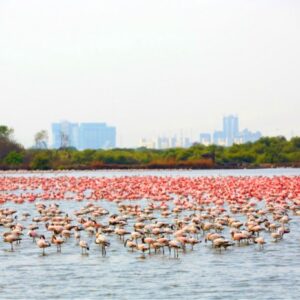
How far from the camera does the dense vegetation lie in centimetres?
10750

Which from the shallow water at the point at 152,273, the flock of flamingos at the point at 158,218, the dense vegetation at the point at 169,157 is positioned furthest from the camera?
the dense vegetation at the point at 169,157

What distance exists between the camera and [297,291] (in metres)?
19.5

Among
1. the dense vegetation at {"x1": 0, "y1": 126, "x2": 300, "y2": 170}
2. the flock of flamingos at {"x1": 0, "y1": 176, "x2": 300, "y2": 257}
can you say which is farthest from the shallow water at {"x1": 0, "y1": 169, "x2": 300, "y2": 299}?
the dense vegetation at {"x1": 0, "y1": 126, "x2": 300, "y2": 170}

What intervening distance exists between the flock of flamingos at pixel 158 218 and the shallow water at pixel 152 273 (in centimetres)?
37

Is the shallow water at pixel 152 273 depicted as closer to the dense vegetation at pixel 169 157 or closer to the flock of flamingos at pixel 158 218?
the flock of flamingos at pixel 158 218

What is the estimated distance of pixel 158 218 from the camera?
33656mm

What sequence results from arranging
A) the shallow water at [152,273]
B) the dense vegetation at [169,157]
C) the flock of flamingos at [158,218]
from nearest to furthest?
the shallow water at [152,273], the flock of flamingos at [158,218], the dense vegetation at [169,157]

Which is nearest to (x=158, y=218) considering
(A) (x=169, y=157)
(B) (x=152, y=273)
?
(B) (x=152, y=273)

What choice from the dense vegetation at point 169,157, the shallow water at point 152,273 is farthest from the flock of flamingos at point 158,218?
the dense vegetation at point 169,157

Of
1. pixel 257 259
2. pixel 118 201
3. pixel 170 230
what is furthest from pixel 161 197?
pixel 257 259

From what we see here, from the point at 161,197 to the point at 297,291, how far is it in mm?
22780

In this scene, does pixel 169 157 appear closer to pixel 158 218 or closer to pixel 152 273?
pixel 158 218

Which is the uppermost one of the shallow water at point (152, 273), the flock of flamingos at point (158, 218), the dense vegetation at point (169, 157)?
the dense vegetation at point (169, 157)

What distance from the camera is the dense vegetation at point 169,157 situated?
107500 millimetres
